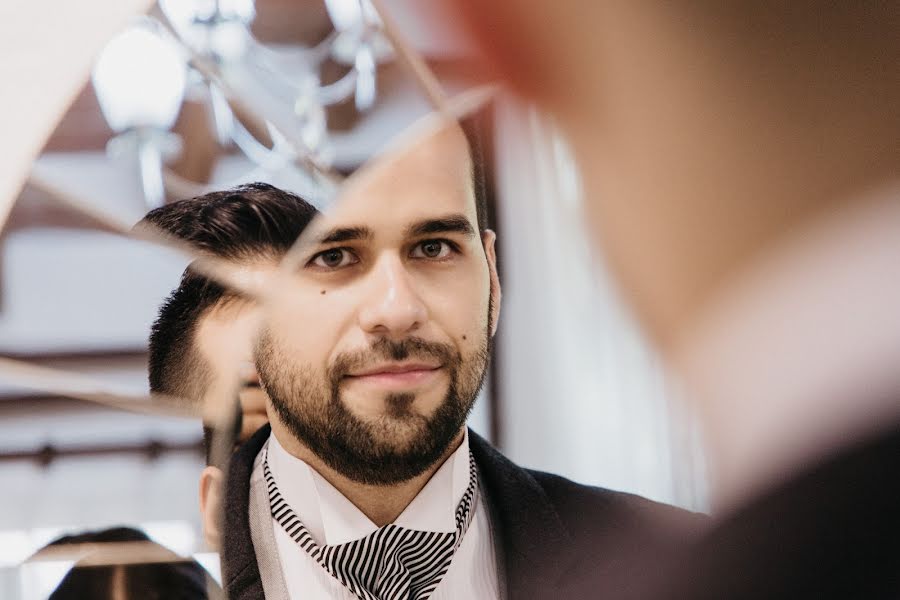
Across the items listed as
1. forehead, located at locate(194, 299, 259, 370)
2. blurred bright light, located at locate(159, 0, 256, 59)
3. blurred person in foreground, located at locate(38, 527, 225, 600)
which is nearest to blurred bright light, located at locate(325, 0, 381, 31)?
blurred bright light, located at locate(159, 0, 256, 59)

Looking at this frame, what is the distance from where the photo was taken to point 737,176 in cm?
38

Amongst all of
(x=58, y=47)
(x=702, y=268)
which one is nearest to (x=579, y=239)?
(x=702, y=268)

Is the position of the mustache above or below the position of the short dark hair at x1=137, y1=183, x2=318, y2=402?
below

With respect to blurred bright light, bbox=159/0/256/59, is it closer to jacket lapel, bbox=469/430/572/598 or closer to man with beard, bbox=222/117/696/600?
man with beard, bbox=222/117/696/600

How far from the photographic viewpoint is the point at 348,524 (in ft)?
1.49

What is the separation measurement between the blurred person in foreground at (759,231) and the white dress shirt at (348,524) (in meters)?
0.10

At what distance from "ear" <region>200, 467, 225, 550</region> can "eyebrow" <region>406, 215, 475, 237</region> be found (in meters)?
0.16

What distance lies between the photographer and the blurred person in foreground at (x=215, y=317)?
0.45 m

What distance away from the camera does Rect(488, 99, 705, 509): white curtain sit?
419 mm

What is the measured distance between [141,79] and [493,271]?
204 millimetres

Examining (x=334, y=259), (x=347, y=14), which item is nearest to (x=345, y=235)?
(x=334, y=259)

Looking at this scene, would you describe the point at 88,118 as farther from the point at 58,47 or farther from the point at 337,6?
the point at 337,6

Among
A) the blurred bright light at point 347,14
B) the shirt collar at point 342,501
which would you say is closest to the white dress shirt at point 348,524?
the shirt collar at point 342,501

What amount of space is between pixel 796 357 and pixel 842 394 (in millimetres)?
29
